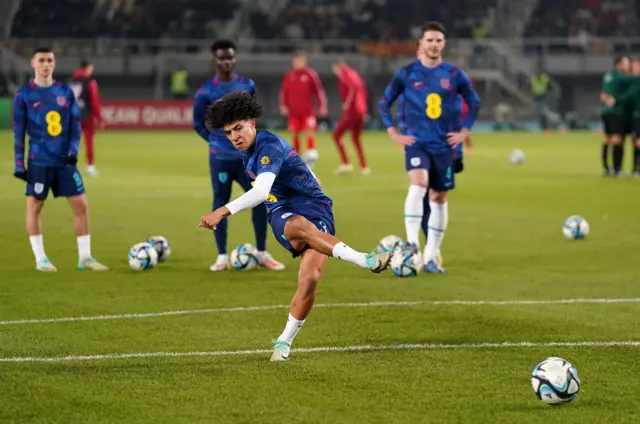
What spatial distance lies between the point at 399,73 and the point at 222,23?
37093 millimetres

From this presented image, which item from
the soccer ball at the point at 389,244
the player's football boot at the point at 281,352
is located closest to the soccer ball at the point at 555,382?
the player's football boot at the point at 281,352

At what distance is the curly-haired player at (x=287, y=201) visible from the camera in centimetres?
781

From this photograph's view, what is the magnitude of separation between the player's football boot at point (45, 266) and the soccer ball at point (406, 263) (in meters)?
3.33

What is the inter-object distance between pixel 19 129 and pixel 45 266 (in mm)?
1378

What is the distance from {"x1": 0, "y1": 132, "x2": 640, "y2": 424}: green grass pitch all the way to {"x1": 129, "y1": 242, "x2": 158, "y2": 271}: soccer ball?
0.17m

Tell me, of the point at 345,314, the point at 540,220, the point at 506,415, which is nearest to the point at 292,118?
the point at 540,220

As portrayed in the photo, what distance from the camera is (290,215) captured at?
823 cm

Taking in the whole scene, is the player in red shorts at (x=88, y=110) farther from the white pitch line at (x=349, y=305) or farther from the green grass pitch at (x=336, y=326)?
the white pitch line at (x=349, y=305)

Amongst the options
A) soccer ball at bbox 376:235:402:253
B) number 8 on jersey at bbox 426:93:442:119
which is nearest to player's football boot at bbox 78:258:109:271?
soccer ball at bbox 376:235:402:253

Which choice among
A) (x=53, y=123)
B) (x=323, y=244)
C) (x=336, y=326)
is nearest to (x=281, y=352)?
(x=323, y=244)

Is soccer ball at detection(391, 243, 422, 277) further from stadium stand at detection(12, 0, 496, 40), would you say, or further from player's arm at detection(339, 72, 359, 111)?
stadium stand at detection(12, 0, 496, 40)

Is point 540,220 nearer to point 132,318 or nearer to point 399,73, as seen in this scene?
point 399,73

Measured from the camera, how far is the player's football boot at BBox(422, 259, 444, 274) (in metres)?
12.6

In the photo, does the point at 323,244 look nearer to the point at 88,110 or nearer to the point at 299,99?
the point at 88,110
